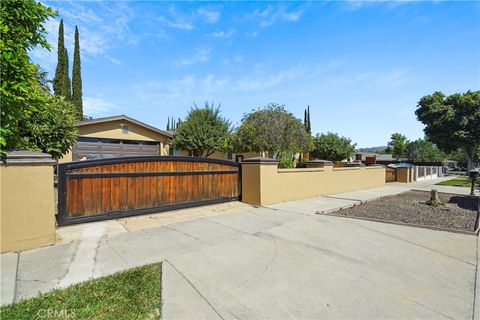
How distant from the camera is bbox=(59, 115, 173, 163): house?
16438mm

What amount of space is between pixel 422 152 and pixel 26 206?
235ft

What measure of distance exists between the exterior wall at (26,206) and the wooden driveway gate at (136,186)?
121 centimetres

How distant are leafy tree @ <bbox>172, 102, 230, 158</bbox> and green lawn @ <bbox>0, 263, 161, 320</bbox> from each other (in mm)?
15497

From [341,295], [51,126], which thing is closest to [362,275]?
[341,295]

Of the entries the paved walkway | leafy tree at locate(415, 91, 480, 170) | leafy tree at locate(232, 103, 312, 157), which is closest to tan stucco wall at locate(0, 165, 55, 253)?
the paved walkway

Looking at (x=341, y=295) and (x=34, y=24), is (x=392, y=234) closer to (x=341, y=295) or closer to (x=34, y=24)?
(x=341, y=295)

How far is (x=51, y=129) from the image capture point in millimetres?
11359

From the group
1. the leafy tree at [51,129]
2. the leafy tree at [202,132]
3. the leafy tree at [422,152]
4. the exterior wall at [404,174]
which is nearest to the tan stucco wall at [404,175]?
the exterior wall at [404,174]

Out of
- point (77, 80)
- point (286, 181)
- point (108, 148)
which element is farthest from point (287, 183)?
point (77, 80)

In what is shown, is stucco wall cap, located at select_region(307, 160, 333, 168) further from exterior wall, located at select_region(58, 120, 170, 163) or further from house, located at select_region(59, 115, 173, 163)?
exterior wall, located at select_region(58, 120, 170, 163)

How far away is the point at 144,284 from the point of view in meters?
3.24

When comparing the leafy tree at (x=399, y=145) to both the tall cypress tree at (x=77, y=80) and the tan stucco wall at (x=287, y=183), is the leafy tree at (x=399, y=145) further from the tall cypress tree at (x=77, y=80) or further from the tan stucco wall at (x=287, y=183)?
the tall cypress tree at (x=77, y=80)

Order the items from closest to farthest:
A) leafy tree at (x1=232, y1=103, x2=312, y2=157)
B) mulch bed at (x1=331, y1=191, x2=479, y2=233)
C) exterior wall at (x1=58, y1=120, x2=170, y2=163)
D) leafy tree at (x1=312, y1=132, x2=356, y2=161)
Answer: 1. mulch bed at (x1=331, y1=191, x2=479, y2=233)
2. exterior wall at (x1=58, y1=120, x2=170, y2=163)
3. leafy tree at (x1=232, y1=103, x2=312, y2=157)
4. leafy tree at (x1=312, y1=132, x2=356, y2=161)

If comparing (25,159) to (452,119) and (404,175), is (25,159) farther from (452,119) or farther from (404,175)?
(452,119)
